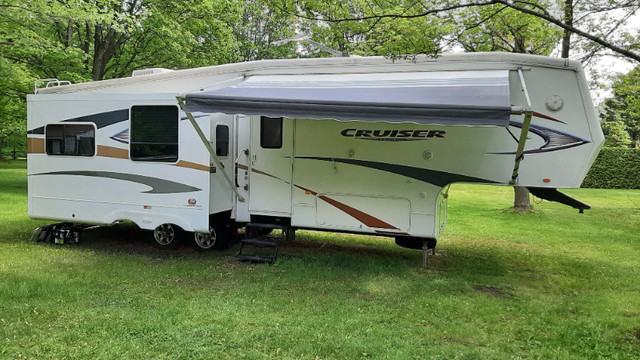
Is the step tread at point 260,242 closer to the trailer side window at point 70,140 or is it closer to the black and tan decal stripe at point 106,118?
the black and tan decal stripe at point 106,118

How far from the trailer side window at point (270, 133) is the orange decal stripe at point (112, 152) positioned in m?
2.19

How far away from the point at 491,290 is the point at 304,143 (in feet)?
10.6

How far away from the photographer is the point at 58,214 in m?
7.93

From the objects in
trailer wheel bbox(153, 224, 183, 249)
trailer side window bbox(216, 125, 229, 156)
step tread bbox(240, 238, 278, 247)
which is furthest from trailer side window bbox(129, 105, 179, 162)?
step tread bbox(240, 238, 278, 247)

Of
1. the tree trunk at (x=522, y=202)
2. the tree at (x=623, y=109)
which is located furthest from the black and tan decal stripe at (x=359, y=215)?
the tree trunk at (x=522, y=202)

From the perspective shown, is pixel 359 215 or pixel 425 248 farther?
pixel 425 248

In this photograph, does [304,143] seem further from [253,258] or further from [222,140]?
[253,258]

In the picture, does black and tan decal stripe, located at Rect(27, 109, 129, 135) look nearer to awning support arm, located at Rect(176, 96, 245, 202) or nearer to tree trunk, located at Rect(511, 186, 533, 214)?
awning support arm, located at Rect(176, 96, 245, 202)

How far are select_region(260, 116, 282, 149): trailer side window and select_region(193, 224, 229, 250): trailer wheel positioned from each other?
1638mm

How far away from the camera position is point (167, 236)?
26.1ft

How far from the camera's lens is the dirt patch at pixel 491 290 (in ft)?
20.1

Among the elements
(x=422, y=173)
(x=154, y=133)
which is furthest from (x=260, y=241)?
(x=422, y=173)

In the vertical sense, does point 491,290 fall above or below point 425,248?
below

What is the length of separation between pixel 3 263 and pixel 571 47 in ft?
40.8
